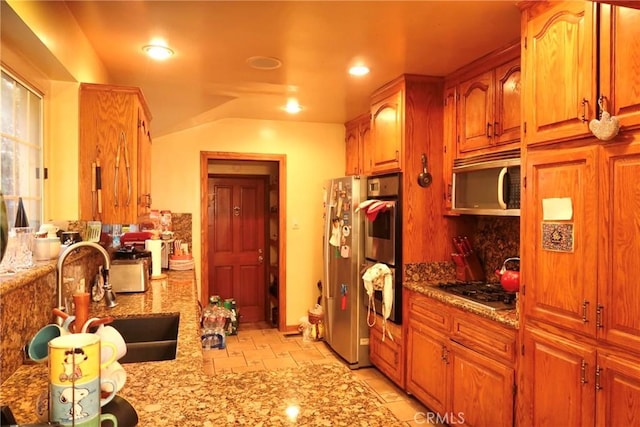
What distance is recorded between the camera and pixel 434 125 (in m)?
3.11

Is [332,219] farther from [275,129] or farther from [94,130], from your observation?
[94,130]

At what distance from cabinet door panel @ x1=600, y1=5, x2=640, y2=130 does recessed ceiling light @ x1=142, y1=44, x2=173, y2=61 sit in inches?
85.5

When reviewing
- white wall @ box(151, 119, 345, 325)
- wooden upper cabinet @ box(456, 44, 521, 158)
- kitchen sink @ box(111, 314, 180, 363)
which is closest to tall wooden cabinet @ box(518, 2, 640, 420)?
wooden upper cabinet @ box(456, 44, 521, 158)

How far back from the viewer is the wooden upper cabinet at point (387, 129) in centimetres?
312

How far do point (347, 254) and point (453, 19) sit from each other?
2.09 m

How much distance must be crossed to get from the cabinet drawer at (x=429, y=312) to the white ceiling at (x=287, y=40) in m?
1.58

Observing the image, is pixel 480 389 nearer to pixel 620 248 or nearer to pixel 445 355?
pixel 445 355

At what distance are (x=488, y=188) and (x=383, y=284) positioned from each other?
3.53 ft

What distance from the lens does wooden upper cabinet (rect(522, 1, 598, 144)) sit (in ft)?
5.47

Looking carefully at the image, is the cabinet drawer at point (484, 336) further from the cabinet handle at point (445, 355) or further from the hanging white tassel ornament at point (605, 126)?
the hanging white tassel ornament at point (605, 126)

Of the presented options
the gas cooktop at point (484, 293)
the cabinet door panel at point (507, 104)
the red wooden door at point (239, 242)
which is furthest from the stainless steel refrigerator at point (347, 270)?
the red wooden door at point (239, 242)

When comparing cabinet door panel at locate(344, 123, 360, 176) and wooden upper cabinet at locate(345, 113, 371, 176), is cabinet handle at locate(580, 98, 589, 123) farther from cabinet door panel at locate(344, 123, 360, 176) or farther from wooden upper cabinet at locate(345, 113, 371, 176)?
cabinet door panel at locate(344, 123, 360, 176)

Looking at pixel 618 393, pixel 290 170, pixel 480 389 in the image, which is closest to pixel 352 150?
pixel 290 170

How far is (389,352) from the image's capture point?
3309 mm
